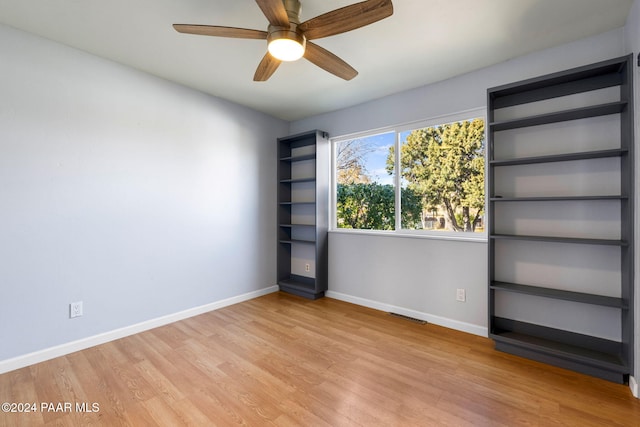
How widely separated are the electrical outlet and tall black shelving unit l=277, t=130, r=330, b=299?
2288 millimetres

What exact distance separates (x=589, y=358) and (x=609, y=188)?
1.26m

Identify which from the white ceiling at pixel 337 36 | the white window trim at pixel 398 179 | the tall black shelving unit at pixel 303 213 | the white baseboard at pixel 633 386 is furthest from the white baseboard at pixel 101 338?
the white baseboard at pixel 633 386

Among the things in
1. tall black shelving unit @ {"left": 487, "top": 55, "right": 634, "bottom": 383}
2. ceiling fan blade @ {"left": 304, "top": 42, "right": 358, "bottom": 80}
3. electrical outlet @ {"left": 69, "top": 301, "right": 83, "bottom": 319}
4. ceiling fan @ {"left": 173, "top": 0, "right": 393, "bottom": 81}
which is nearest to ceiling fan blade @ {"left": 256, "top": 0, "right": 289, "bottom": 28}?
ceiling fan @ {"left": 173, "top": 0, "right": 393, "bottom": 81}

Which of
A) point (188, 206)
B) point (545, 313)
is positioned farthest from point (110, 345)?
point (545, 313)

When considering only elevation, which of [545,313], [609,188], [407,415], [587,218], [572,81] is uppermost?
[572,81]

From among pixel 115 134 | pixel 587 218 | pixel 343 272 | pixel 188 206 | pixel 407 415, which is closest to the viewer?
pixel 407 415

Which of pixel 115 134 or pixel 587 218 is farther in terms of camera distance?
pixel 115 134

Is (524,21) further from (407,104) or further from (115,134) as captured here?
(115,134)

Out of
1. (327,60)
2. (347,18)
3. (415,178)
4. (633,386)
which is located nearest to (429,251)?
(415,178)

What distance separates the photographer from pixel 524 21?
2.05 meters

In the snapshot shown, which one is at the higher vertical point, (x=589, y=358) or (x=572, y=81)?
(x=572, y=81)

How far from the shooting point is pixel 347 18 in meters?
1.56

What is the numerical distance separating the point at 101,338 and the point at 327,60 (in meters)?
3.01

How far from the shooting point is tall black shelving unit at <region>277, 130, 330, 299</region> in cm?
386
